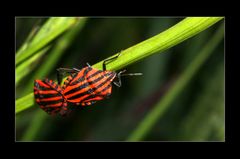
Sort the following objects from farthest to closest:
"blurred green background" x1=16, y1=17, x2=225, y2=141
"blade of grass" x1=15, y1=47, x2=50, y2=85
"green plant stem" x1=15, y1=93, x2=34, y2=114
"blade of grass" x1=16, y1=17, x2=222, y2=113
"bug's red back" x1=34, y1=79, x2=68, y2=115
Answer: "blurred green background" x1=16, y1=17, x2=225, y2=141
"bug's red back" x1=34, y1=79, x2=68, y2=115
"blade of grass" x1=15, y1=47, x2=50, y2=85
"green plant stem" x1=15, y1=93, x2=34, y2=114
"blade of grass" x1=16, y1=17, x2=222, y2=113

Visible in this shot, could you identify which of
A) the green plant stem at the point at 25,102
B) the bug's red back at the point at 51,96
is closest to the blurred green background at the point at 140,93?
the bug's red back at the point at 51,96

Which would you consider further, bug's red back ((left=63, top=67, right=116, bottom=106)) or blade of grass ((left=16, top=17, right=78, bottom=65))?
bug's red back ((left=63, top=67, right=116, bottom=106))

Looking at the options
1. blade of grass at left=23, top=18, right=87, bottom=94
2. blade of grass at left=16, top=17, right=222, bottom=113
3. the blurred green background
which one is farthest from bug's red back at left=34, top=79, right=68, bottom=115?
the blurred green background

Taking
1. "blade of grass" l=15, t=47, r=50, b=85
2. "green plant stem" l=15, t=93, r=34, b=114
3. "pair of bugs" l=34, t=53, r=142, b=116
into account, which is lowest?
"green plant stem" l=15, t=93, r=34, b=114

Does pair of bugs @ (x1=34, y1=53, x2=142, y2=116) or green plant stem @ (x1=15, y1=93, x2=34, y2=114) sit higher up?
pair of bugs @ (x1=34, y1=53, x2=142, y2=116)

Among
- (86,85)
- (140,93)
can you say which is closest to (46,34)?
(86,85)

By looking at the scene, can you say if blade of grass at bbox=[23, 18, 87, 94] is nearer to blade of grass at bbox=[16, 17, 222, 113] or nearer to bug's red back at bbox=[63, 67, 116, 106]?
bug's red back at bbox=[63, 67, 116, 106]

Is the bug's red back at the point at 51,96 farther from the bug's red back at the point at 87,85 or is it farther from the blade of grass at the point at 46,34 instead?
the blade of grass at the point at 46,34

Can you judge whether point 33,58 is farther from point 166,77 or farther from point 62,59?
point 166,77
